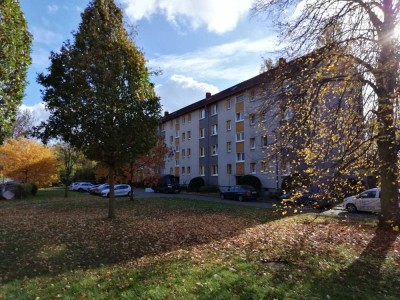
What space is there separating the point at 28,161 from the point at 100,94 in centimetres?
2796

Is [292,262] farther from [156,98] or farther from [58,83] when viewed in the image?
[58,83]

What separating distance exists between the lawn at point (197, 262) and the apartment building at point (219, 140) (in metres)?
22.8

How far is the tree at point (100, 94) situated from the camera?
47.5ft

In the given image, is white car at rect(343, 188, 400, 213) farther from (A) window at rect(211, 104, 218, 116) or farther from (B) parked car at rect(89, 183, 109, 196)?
(B) parked car at rect(89, 183, 109, 196)

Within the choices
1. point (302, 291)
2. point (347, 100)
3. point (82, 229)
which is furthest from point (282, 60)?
point (82, 229)

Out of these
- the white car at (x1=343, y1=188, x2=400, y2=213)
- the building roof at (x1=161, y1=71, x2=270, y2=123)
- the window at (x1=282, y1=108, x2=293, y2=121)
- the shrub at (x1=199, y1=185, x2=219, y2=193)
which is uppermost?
the building roof at (x1=161, y1=71, x2=270, y2=123)

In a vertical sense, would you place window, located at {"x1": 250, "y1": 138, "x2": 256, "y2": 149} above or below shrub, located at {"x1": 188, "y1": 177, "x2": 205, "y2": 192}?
above

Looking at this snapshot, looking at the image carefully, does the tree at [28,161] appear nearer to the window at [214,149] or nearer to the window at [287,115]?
the window at [214,149]

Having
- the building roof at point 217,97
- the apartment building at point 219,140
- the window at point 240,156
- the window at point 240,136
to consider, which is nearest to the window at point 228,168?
the apartment building at point 219,140

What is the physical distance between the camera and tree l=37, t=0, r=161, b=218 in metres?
14.5

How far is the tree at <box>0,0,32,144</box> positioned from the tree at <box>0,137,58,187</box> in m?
33.5

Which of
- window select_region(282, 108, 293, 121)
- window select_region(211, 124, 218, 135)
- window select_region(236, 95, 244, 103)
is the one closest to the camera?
window select_region(282, 108, 293, 121)

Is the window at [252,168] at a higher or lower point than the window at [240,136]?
lower

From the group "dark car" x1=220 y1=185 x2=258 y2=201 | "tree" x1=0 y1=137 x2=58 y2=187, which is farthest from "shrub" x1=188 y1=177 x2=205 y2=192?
"tree" x1=0 y1=137 x2=58 y2=187
